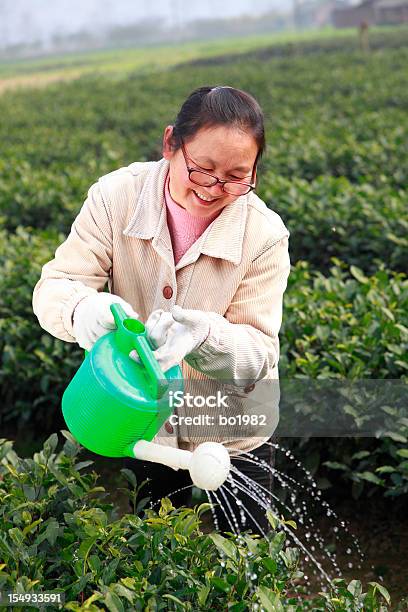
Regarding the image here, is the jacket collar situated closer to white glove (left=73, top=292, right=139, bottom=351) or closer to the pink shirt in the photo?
the pink shirt

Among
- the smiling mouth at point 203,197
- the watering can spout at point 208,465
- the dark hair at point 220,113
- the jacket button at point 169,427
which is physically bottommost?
the jacket button at point 169,427

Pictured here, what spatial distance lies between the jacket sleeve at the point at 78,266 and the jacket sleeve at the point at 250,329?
300 mm

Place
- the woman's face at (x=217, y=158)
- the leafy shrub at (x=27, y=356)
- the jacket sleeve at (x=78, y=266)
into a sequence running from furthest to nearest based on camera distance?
the leafy shrub at (x=27, y=356)
the jacket sleeve at (x=78, y=266)
the woman's face at (x=217, y=158)

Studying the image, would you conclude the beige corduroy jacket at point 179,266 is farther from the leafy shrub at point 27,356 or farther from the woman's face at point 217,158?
the leafy shrub at point 27,356

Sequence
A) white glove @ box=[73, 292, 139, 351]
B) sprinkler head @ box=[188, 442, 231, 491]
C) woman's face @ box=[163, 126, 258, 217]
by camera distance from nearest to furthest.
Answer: sprinkler head @ box=[188, 442, 231, 491]
white glove @ box=[73, 292, 139, 351]
woman's face @ box=[163, 126, 258, 217]

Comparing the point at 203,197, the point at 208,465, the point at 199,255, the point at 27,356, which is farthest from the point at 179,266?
the point at 27,356

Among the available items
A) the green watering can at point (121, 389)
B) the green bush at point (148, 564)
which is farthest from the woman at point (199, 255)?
the green bush at point (148, 564)

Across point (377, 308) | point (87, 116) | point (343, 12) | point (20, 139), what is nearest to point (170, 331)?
point (377, 308)

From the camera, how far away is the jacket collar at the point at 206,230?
2.03m

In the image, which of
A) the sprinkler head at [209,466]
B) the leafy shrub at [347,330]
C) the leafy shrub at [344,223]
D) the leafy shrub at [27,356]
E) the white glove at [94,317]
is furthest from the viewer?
the leafy shrub at [344,223]

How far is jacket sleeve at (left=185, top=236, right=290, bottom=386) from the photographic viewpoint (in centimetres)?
186

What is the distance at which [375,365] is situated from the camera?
3.32 metres

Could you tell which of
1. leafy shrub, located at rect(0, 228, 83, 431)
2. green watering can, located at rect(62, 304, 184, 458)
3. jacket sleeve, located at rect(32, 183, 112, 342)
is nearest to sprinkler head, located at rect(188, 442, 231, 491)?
green watering can, located at rect(62, 304, 184, 458)

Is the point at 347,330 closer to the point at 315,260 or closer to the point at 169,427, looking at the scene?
the point at 169,427
